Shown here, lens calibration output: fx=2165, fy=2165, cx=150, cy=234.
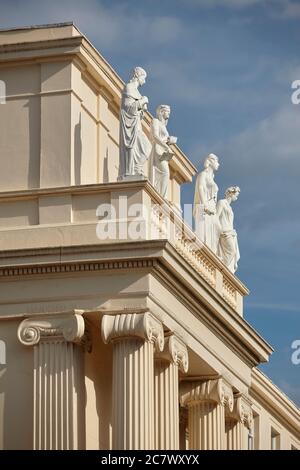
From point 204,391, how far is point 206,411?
73cm

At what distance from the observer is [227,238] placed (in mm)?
55000

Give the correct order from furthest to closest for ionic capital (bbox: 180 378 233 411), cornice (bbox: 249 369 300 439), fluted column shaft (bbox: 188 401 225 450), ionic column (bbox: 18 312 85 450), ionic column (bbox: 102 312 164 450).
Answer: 1. cornice (bbox: 249 369 300 439)
2. fluted column shaft (bbox: 188 401 225 450)
3. ionic capital (bbox: 180 378 233 411)
4. ionic column (bbox: 18 312 85 450)
5. ionic column (bbox: 102 312 164 450)

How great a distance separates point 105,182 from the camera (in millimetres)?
50375

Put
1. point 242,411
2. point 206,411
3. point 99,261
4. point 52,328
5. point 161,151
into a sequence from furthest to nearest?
point 242,411 < point 206,411 < point 161,151 < point 52,328 < point 99,261

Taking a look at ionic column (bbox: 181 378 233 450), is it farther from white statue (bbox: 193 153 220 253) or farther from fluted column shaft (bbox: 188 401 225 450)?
white statue (bbox: 193 153 220 253)

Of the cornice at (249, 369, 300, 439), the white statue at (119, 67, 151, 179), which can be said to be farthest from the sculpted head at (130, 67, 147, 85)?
the cornice at (249, 369, 300, 439)

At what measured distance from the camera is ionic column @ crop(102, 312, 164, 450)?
46.7 meters

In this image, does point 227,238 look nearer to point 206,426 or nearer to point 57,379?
point 206,426

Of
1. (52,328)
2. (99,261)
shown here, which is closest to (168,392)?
(52,328)

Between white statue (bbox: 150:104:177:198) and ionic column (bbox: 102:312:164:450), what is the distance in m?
4.78

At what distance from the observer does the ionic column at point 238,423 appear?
5460 cm

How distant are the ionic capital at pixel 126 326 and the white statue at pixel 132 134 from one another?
338 cm

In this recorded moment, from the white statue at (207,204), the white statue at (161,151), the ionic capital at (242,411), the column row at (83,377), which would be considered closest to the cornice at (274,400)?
the ionic capital at (242,411)
